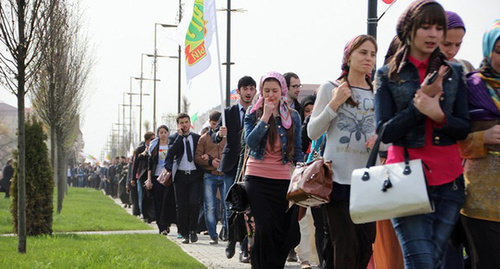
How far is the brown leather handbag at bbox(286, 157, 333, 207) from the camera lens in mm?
5547

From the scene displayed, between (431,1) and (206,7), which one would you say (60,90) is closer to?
(206,7)

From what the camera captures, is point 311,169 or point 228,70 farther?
point 228,70

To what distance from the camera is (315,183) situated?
557 cm

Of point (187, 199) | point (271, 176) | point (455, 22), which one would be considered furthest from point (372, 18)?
point (187, 199)

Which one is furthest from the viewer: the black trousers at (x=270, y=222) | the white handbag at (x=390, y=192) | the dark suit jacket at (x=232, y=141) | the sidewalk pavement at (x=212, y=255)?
the dark suit jacket at (x=232, y=141)

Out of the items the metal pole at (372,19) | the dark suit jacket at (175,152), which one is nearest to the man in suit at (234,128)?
the metal pole at (372,19)

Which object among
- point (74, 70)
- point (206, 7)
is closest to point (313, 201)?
point (206, 7)

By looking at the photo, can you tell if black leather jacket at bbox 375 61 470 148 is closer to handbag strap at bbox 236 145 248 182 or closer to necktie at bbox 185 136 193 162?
handbag strap at bbox 236 145 248 182

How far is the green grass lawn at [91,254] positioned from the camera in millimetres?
8469

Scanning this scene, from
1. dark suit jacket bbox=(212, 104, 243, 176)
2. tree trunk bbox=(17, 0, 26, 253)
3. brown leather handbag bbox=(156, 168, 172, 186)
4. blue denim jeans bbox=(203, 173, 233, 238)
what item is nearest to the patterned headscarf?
dark suit jacket bbox=(212, 104, 243, 176)

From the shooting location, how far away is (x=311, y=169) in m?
5.61

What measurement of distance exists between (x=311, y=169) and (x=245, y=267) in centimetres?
373

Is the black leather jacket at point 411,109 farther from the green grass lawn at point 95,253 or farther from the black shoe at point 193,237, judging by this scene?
the black shoe at point 193,237

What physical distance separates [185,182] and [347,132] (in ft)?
25.2
